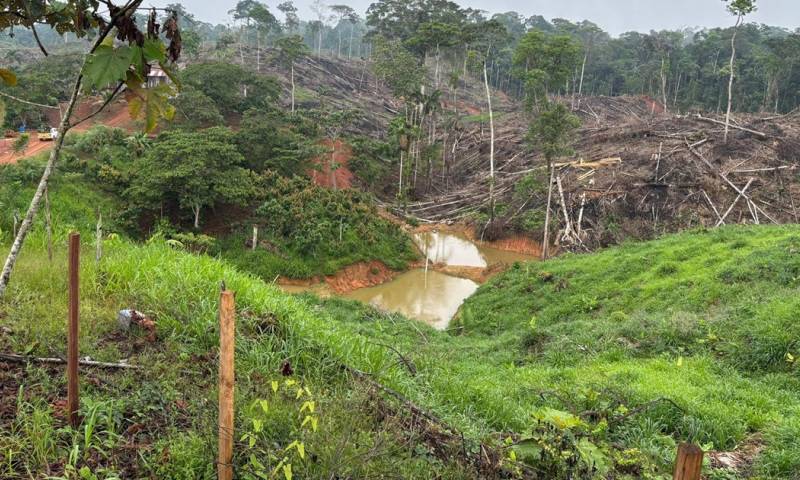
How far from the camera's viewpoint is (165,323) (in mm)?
3805

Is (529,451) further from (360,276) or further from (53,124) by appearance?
(53,124)

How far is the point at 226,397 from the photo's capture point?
2.29 meters

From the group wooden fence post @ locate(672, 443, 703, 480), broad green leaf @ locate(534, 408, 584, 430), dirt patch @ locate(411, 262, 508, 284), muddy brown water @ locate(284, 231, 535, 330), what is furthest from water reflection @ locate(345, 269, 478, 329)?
wooden fence post @ locate(672, 443, 703, 480)

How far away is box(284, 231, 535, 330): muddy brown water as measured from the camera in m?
16.2

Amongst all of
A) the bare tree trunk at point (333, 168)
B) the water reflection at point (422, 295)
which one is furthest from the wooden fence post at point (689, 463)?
the bare tree trunk at point (333, 168)

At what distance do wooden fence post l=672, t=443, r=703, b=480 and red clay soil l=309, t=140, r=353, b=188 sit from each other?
73.2 ft

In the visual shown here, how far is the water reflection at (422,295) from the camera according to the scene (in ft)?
52.1

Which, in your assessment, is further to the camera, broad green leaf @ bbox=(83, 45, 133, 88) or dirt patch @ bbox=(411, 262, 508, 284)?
dirt patch @ bbox=(411, 262, 508, 284)

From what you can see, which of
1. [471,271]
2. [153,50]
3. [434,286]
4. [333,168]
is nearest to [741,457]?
[153,50]

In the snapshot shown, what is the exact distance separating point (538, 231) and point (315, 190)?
29.7 ft

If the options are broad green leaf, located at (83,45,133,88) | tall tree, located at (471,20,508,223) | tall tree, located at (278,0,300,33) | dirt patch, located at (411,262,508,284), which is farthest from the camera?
tall tree, located at (278,0,300,33)

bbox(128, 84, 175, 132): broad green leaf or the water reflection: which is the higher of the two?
bbox(128, 84, 175, 132): broad green leaf

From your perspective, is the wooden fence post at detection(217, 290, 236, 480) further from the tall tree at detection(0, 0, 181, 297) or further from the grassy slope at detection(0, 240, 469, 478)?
the tall tree at detection(0, 0, 181, 297)

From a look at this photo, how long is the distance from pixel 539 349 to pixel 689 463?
689 cm
